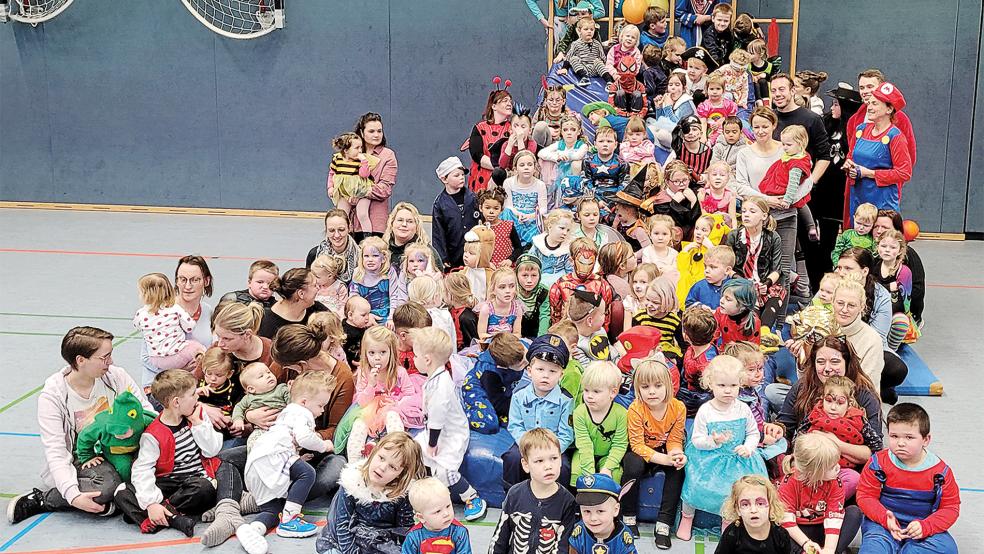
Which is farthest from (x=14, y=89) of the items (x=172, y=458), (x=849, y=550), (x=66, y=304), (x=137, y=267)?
(x=849, y=550)

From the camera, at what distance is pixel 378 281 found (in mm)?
7523

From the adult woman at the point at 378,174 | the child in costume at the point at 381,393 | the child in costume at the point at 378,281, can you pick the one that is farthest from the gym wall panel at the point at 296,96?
the child in costume at the point at 381,393

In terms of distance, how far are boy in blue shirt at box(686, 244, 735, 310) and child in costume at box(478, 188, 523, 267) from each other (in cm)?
169

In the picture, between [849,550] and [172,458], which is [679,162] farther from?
[172,458]

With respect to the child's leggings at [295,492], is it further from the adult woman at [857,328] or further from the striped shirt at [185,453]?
the adult woman at [857,328]

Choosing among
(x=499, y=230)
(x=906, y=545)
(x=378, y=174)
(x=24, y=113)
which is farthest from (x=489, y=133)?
(x=24, y=113)

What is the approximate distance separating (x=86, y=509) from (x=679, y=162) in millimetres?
5263

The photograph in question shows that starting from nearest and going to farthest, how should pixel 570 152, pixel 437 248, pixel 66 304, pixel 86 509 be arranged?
1. pixel 86 509
2. pixel 437 248
3. pixel 570 152
4. pixel 66 304

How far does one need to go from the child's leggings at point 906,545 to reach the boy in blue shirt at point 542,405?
1.50 m

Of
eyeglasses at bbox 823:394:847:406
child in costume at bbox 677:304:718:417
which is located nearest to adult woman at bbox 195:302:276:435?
→ child in costume at bbox 677:304:718:417

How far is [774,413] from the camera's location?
6.32 m

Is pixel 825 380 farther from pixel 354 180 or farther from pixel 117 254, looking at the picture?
pixel 117 254

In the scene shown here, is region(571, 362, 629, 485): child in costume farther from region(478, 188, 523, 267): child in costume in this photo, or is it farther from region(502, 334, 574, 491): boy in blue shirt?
region(478, 188, 523, 267): child in costume

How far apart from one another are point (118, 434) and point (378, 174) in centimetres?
425
